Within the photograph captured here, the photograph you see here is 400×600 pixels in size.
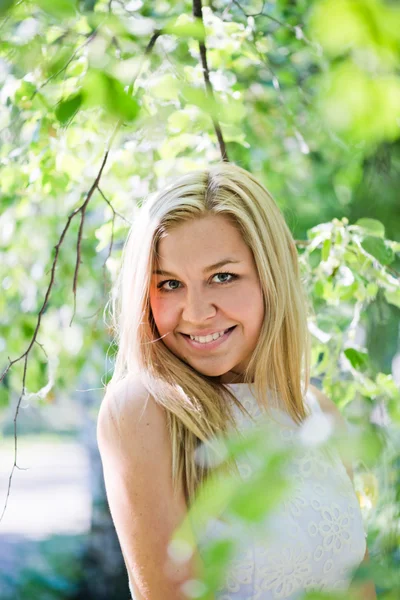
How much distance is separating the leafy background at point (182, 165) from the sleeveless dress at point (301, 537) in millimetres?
84

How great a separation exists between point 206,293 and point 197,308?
0.12ft

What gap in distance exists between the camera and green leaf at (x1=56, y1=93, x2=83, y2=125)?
1.98ft

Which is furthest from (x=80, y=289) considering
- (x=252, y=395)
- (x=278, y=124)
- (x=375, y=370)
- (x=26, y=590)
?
(x=252, y=395)

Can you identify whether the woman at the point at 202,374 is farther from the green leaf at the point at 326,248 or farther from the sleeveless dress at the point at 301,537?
the green leaf at the point at 326,248

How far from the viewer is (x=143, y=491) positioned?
134 centimetres

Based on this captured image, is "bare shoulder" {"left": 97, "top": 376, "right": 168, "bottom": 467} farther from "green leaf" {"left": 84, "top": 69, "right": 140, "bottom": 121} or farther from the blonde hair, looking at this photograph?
"green leaf" {"left": 84, "top": 69, "right": 140, "bottom": 121}

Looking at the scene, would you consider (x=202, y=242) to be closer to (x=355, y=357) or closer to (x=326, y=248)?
(x=326, y=248)

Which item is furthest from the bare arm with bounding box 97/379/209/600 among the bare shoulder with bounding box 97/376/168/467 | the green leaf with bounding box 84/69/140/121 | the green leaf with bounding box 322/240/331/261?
the green leaf with bounding box 84/69/140/121

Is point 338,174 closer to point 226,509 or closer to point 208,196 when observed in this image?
point 208,196

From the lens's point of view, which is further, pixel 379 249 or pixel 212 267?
pixel 379 249

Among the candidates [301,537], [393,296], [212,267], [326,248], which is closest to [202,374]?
[212,267]

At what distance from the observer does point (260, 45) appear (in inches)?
101

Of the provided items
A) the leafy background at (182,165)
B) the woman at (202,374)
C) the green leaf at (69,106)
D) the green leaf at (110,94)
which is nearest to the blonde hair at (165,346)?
the woman at (202,374)

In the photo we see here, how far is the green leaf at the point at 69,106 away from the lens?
1.98ft
